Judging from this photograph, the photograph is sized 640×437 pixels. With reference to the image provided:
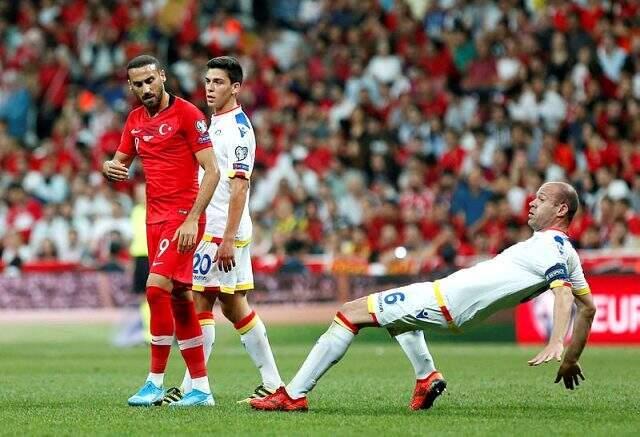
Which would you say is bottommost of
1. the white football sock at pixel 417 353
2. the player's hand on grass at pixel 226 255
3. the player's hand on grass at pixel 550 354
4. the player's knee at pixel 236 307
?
the white football sock at pixel 417 353

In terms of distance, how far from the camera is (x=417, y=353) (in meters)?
9.36

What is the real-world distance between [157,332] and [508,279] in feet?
8.08

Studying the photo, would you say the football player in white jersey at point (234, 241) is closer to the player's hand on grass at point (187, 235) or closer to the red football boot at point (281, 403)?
the player's hand on grass at point (187, 235)

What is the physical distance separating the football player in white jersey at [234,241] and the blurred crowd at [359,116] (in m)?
9.58

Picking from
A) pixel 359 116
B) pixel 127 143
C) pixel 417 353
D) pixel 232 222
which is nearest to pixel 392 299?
pixel 417 353

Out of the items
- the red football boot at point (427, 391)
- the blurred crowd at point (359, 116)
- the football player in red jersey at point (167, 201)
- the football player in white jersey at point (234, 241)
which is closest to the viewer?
the red football boot at point (427, 391)

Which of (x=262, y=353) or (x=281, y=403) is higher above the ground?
(x=262, y=353)

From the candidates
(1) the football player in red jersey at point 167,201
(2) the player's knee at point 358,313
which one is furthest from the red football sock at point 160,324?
(2) the player's knee at point 358,313

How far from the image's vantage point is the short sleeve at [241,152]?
9.55 metres

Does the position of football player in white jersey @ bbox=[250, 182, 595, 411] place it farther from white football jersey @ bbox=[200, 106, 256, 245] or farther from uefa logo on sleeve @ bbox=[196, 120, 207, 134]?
uefa logo on sleeve @ bbox=[196, 120, 207, 134]

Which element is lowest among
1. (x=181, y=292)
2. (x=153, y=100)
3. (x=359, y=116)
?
(x=181, y=292)

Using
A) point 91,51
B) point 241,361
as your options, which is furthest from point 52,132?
point 241,361

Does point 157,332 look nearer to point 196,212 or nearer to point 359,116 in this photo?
point 196,212

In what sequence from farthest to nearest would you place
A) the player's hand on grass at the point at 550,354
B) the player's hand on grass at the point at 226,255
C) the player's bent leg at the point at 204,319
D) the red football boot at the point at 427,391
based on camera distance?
the player's bent leg at the point at 204,319
the player's hand on grass at the point at 226,255
the red football boot at the point at 427,391
the player's hand on grass at the point at 550,354
